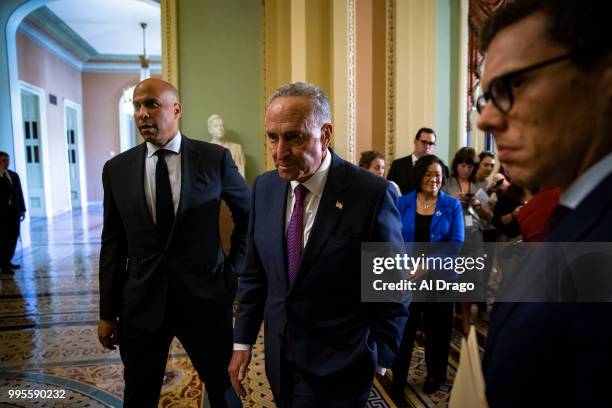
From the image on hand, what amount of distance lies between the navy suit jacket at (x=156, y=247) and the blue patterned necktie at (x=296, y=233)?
0.64m

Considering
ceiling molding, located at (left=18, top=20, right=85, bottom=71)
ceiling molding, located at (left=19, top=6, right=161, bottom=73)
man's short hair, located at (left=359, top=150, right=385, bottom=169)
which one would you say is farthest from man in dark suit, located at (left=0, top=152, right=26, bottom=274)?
ceiling molding, located at (left=18, top=20, right=85, bottom=71)

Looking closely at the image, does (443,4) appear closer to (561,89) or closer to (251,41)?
(251,41)

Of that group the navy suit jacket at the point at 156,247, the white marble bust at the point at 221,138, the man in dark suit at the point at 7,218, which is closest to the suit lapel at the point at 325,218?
the navy suit jacket at the point at 156,247

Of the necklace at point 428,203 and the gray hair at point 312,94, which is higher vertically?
the gray hair at point 312,94

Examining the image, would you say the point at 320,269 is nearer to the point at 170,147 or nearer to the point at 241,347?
the point at 241,347

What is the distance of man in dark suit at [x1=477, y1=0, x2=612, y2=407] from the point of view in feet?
1.71

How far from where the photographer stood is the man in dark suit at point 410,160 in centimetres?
408

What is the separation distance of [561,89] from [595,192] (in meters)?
0.14

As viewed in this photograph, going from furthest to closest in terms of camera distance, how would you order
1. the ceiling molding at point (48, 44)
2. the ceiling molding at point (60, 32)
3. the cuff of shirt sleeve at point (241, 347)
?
1. the ceiling molding at point (48, 44)
2. the ceiling molding at point (60, 32)
3. the cuff of shirt sleeve at point (241, 347)

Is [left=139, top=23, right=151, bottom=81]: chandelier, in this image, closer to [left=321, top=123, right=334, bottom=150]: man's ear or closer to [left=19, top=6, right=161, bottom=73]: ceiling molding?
[left=19, top=6, right=161, bottom=73]: ceiling molding

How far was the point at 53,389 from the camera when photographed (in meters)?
2.79

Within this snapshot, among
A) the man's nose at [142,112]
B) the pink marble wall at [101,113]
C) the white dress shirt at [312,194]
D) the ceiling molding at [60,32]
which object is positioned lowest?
the white dress shirt at [312,194]

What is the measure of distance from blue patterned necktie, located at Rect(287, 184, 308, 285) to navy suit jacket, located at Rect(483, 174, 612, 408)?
0.88 metres

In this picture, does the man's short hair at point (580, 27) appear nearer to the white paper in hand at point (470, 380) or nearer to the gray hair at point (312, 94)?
the white paper in hand at point (470, 380)
